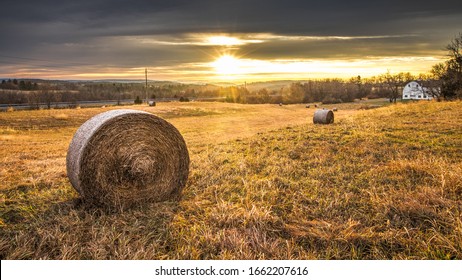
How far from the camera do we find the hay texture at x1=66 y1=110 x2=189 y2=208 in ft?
18.7

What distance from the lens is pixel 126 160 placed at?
6.06 metres

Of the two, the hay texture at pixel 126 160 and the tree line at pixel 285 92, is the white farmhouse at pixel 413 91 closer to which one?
the tree line at pixel 285 92

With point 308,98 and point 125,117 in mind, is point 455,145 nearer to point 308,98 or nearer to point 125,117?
point 125,117

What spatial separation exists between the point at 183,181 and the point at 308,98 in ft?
262

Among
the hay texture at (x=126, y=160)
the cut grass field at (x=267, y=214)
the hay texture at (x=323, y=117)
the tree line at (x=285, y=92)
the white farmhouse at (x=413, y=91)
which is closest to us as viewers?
the cut grass field at (x=267, y=214)

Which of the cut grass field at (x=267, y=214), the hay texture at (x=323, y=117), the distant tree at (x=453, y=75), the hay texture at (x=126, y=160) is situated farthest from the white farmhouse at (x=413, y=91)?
the hay texture at (x=126, y=160)

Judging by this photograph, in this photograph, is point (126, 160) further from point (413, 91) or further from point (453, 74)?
point (413, 91)

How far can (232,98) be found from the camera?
246ft

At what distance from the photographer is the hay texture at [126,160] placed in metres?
5.71

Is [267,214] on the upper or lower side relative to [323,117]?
lower

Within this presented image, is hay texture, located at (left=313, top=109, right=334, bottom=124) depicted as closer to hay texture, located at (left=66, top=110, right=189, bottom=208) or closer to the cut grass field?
the cut grass field

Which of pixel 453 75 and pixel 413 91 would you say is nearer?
pixel 453 75

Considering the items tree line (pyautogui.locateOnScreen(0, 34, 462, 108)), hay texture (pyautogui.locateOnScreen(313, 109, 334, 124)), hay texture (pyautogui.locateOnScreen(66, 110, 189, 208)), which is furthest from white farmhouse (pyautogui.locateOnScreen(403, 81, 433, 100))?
hay texture (pyautogui.locateOnScreen(66, 110, 189, 208))

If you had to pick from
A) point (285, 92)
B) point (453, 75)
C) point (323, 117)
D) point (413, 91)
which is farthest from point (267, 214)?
point (413, 91)
